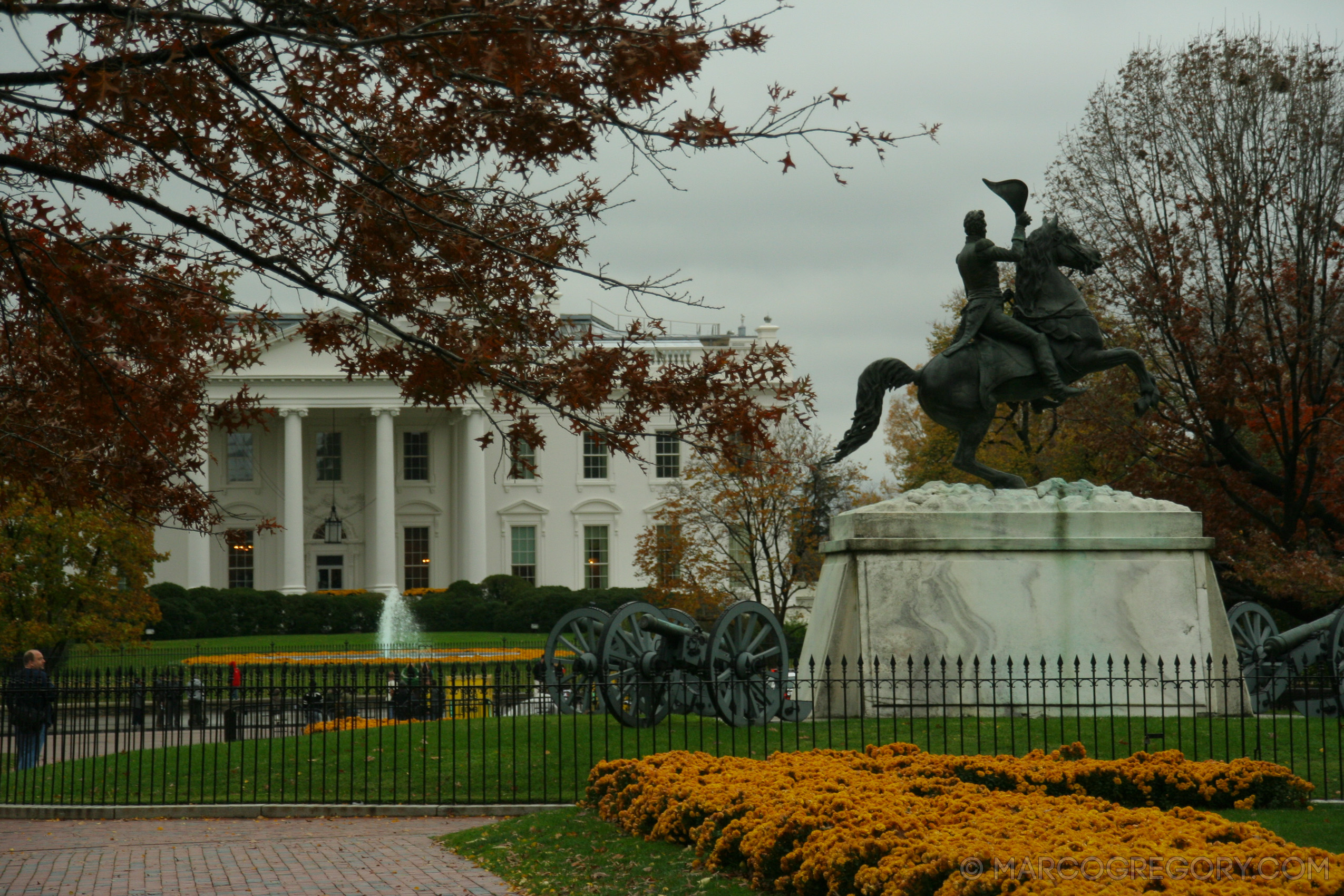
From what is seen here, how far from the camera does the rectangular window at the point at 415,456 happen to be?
62.5 meters

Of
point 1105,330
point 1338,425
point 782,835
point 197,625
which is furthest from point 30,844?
point 197,625

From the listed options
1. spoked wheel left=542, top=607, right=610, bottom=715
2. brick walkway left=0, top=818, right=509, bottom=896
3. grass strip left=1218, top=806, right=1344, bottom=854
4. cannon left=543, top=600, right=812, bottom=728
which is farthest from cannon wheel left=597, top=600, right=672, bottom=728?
grass strip left=1218, top=806, right=1344, bottom=854

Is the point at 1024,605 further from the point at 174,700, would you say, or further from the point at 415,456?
the point at 415,456

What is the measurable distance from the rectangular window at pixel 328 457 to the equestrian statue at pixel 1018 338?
4992 centimetres

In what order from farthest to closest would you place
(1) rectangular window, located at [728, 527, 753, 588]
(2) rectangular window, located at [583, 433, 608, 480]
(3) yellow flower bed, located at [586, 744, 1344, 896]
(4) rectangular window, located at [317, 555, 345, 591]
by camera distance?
(2) rectangular window, located at [583, 433, 608, 480], (4) rectangular window, located at [317, 555, 345, 591], (1) rectangular window, located at [728, 527, 753, 588], (3) yellow flower bed, located at [586, 744, 1344, 896]

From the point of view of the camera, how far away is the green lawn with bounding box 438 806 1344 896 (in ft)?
25.1

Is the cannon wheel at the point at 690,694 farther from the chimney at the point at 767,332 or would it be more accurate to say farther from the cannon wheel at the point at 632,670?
the chimney at the point at 767,332

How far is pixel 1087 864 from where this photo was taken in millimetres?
5934

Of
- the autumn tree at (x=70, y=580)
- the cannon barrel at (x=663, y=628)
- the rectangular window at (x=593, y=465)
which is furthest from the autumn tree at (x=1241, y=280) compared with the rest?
the rectangular window at (x=593, y=465)

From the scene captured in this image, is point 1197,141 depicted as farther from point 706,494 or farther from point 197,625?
point 197,625

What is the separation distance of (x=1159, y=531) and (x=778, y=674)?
152 inches

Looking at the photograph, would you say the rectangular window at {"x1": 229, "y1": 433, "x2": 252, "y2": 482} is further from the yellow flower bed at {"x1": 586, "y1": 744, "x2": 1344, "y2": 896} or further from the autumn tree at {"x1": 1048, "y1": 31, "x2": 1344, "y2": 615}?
the yellow flower bed at {"x1": 586, "y1": 744, "x2": 1344, "y2": 896}

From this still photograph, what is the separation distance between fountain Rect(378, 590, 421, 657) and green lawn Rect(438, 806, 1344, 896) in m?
36.1

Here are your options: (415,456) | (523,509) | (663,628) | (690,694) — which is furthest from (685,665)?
(415,456)
